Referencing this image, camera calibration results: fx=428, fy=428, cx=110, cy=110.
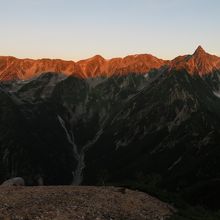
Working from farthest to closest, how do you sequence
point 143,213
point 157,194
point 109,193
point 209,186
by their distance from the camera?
point 209,186, point 157,194, point 109,193, point 143,213

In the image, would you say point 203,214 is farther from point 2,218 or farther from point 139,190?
point 2,218

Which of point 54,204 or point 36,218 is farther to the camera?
point 54,204

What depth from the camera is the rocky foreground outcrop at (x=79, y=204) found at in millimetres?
33188

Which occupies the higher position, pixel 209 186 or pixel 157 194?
pixel 157 194

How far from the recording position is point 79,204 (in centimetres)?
3634

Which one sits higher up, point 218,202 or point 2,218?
point 2,218

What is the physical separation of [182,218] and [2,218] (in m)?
15.5

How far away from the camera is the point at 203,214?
4275cm

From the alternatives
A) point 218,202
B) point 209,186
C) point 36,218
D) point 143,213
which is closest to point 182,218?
point 143,213

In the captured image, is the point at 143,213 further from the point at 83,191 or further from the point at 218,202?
the point at 218,202

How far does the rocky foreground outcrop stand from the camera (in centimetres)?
3319

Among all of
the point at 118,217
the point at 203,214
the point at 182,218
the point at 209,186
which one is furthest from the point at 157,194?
the point at 209,186

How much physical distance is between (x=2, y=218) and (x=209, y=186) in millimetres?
119793

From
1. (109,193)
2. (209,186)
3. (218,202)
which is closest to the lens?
(109,193)
